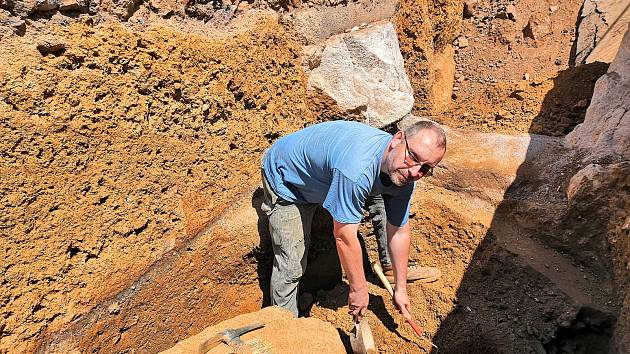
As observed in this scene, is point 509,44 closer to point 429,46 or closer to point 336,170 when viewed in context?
point 429,46

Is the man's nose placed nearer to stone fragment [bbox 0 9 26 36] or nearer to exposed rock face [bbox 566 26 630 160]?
exposed rock face [bbox 566 26 630 160]

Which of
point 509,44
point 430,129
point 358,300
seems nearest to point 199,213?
point 358,300

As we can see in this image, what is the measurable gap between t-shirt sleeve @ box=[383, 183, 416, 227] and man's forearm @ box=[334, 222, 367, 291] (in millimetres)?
305

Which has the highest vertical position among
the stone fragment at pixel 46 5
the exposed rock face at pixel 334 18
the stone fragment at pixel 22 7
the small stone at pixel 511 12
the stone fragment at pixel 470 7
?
the small stone at pixel 511 12

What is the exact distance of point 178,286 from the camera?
8.64 feet

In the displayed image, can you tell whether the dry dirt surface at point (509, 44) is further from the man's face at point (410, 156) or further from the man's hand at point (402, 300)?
the man's face at point (410, 156)

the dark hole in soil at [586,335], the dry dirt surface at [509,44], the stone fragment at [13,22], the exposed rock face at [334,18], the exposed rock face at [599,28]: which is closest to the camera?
the stone fragment at [13,22]

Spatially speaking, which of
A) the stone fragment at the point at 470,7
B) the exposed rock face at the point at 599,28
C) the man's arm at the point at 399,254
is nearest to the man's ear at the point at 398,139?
the man's arm at the point at 399,254

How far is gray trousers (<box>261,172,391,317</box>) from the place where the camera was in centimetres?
266

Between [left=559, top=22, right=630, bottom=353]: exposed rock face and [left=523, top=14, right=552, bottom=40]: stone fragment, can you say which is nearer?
[left=559, top=22, right=630, bottom=353]: exposed rock face

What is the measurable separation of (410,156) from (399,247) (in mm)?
721

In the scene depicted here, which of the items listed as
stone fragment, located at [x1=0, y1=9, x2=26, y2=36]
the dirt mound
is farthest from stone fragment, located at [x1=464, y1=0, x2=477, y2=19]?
stone fragment, located at [x1=0, y1=9, x2=26, y2=36]

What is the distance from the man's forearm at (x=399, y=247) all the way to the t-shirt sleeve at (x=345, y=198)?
43 cm

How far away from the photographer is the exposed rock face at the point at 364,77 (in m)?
3.36
